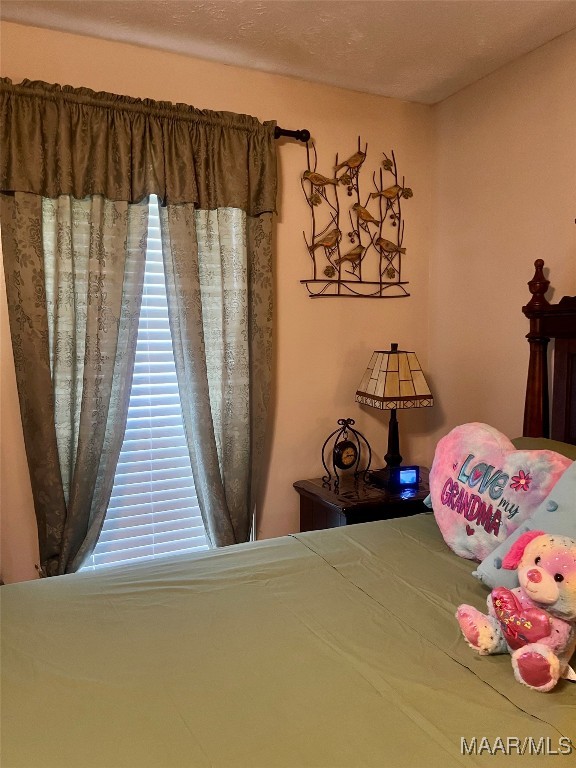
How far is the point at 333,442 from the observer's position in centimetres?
289

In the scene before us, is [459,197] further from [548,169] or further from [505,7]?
[505,7]

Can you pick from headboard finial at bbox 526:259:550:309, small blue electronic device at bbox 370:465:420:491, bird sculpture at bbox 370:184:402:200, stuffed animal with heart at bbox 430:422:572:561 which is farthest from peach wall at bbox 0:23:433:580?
stuffed animal with heart at bbox 430:422:572:561

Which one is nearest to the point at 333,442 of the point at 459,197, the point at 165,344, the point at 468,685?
the point at 165,344

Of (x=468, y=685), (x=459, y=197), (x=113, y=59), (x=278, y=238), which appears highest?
(x=113, y=59)

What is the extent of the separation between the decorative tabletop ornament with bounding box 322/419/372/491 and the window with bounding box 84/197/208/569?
678 mm

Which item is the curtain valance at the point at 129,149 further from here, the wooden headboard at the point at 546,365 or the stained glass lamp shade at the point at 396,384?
the wooden headboard at the point at 546,365

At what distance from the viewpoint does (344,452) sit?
2.76 m

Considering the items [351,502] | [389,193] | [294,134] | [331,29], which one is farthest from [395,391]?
[331,29]

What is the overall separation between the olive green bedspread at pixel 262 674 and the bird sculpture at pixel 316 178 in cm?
179

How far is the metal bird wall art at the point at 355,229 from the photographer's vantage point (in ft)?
9.04

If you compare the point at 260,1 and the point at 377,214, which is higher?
the point at 260,1

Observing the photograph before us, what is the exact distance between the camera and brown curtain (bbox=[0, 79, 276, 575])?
2.15 metres

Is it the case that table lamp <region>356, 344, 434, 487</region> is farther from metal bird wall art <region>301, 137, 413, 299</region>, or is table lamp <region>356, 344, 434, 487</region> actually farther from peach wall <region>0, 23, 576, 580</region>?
metal bird wall art <region>301, 137, 413, 299</region>

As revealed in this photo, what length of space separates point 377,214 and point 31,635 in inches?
92.8
